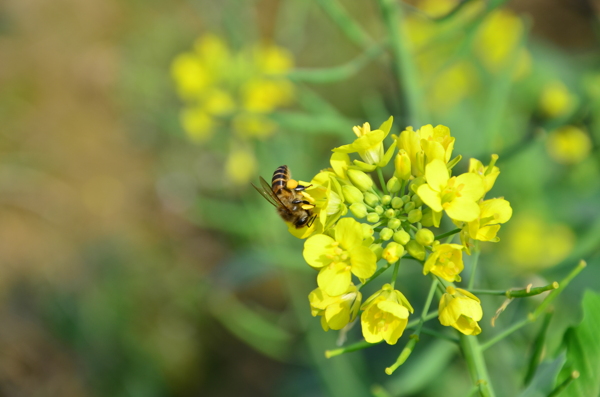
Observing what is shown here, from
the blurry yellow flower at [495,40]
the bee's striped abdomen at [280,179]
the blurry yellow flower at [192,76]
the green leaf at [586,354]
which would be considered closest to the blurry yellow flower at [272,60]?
the blurry yellow flower at [192,76]

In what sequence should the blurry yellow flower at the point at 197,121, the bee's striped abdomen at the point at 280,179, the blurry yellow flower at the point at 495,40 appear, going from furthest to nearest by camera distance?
1. the blurry yellow flower at the point at 495,40
2. the blurry yellow flower at the point at 197,121
3. the bee's striped abdomen at the point at 280,179

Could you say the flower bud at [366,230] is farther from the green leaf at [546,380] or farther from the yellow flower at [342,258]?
the green leaf at [546,380]

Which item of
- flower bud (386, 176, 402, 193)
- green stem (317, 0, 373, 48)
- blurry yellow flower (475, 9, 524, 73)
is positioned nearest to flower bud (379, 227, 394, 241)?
flower bud (386, 176, 402, 193)

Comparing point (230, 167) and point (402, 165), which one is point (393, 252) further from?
point (230, 167)

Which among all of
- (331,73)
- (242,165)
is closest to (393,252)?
(331,73)

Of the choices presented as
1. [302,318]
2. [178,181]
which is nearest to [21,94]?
[178,181]
